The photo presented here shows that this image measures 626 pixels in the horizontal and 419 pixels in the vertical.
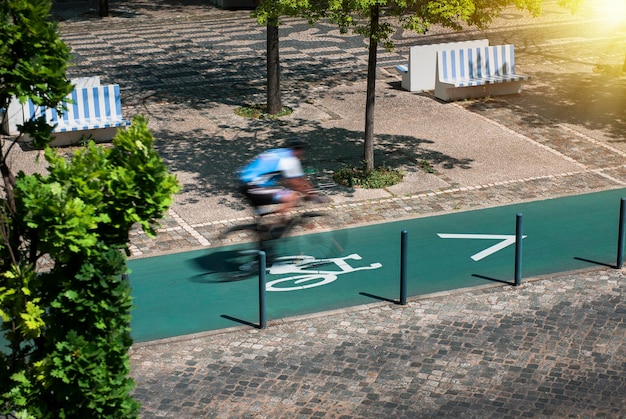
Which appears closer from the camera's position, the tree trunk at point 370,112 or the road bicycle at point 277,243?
the road bicycle at point 277,243

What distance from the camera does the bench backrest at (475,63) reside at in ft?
71.1

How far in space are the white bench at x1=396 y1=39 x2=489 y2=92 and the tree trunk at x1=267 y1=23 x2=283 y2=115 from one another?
3.33 meters

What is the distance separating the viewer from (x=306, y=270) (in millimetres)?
13656

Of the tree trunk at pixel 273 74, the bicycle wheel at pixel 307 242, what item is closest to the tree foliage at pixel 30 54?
the bicycle wheel at pixel 307 242

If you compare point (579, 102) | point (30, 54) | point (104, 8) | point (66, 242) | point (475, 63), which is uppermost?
point (30, 54)

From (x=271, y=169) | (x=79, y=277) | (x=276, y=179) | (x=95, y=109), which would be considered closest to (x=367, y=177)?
(x=276, y=179)

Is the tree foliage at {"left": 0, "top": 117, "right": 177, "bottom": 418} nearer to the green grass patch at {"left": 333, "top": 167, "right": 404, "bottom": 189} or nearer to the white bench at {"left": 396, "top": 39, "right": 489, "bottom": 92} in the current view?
the green grass patch at {"left": 333, "top": 167, "right": 404, "bottom": 189}

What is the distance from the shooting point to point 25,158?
17.9m

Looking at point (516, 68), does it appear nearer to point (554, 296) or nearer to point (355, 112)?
point (355, 112)

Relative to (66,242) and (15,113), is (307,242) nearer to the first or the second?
(15,113)

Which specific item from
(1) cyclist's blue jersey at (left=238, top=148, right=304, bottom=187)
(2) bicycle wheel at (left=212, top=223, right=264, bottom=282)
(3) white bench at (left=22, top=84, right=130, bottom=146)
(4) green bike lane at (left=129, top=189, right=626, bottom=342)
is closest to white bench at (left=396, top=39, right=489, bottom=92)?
(3) white bench at (left=22, top=84, right=130, bottom=146)

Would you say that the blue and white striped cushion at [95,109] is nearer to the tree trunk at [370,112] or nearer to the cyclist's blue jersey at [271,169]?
the tree trunk at [370,112]

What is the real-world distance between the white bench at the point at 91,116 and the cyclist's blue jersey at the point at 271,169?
5.75m

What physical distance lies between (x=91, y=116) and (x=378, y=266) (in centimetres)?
756
